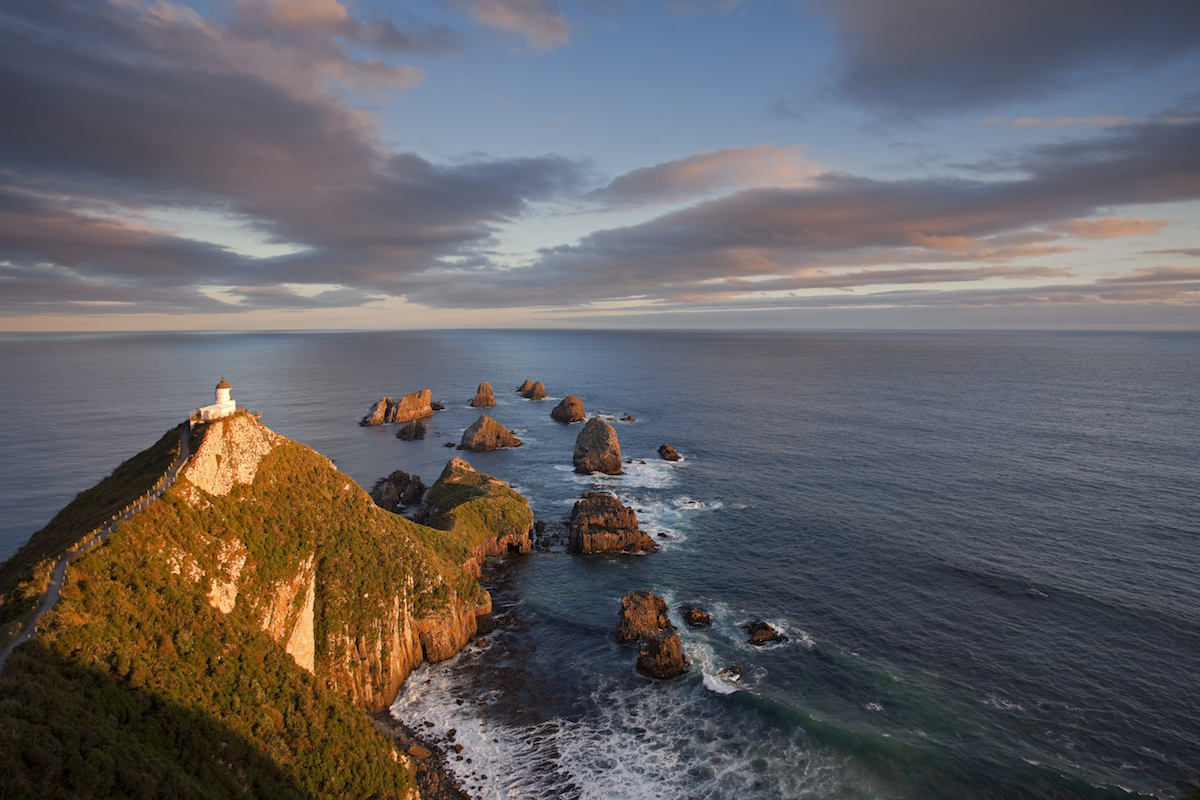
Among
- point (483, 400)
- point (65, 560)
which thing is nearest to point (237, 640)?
point (65, 560)

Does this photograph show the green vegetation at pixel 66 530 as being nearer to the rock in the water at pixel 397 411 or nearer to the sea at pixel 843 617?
the sea at pixel 843 617

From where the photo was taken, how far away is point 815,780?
3350 centimetres

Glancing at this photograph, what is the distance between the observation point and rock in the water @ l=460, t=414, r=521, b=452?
10812 cm

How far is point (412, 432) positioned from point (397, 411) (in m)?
18.4

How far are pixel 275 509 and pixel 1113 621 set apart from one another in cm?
6825

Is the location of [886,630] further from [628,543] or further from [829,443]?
[829,443]

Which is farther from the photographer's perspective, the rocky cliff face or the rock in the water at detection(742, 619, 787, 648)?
the rock in the water at detection(742, 619, 787, 648)

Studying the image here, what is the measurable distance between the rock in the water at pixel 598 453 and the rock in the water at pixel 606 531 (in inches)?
897

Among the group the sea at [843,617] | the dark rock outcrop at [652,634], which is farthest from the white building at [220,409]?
the dark rock outcrop at [652,634]

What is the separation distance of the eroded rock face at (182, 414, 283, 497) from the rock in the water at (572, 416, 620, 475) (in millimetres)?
55737

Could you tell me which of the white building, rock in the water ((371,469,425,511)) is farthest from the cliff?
rock in the water ((371,469,425,511))

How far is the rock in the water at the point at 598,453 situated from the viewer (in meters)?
92.7

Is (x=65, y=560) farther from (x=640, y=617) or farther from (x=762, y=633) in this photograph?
(x=762, y=633)

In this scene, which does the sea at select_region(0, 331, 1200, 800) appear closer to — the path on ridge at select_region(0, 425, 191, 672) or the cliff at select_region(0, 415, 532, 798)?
the cliff at select_region(0, 415, 532, 798)
